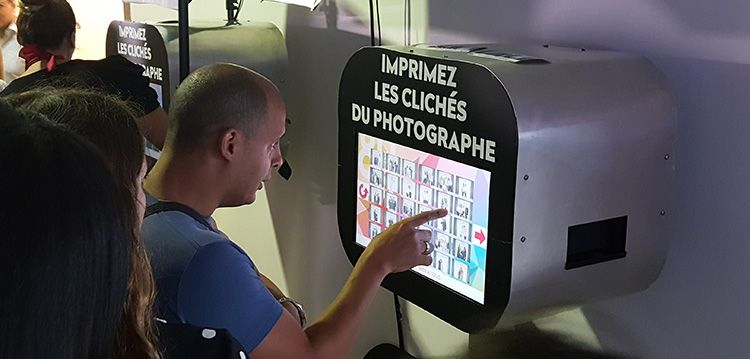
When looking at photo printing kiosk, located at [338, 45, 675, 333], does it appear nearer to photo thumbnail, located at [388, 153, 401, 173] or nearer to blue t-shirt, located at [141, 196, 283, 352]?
photo thumbnail, located at [388, 153, 401, 173]

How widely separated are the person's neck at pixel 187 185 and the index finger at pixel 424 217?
1.16 feet

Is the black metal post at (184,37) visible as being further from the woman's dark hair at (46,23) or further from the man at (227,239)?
the man at (227,239)

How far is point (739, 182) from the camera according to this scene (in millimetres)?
1672

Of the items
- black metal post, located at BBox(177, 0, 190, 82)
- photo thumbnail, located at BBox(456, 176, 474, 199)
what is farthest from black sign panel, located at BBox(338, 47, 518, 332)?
black metal post, located at BBox(177, 0, 190, 82)

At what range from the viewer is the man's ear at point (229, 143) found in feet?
5.95

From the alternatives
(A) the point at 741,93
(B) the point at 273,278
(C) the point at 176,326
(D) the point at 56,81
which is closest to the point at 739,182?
(A) the point at 741,93

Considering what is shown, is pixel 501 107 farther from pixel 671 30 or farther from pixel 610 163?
pixel 671 30

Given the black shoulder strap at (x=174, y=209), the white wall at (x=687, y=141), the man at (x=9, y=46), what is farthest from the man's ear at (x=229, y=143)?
the man at (x=9, y=46)

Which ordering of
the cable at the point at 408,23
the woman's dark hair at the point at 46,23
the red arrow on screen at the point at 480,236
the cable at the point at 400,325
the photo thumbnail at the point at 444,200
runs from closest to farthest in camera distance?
the red arrow on screen at the point at 480,236
the photo thumbnail at the point at 444,200
the cable at the point at 408,23
the cable at the point at 400,325
the woman's dark hair at the point at 46,23

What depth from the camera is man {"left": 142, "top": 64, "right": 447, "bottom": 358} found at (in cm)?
163

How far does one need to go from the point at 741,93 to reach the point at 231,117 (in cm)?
90

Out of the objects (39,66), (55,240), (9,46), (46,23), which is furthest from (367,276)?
(9,46)

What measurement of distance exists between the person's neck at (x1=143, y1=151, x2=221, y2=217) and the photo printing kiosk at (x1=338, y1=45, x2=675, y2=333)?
1.21ft

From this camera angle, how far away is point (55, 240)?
80 centimetres
